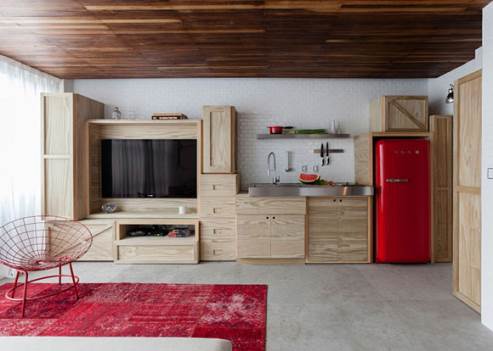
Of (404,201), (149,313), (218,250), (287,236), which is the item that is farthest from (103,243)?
(404,201)

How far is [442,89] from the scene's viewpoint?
15.8 feet

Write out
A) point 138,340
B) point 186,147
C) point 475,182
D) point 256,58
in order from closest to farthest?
point 138,340
point 475,182
point 256,58
point 186,147

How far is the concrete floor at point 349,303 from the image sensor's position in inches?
97.7

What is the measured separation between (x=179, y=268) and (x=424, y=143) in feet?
10.8

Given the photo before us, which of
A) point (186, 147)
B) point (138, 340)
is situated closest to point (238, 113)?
point (186, 147)

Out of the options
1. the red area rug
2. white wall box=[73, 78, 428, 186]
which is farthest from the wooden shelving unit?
the red area rug

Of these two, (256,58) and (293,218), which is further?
(293,218)

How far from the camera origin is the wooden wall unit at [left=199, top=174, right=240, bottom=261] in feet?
14.9

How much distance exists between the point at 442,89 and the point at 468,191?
91.1 inches

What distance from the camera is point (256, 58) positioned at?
13.5ft

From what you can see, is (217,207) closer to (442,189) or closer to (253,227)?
(253,227)

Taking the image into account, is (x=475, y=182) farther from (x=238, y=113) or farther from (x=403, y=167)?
(x=238, y=113)

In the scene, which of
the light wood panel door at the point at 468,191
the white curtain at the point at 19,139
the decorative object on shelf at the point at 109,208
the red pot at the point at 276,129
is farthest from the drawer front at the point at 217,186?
the light wood panel door at the point at 468,191

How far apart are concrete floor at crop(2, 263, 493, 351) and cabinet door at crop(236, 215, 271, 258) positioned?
0.18 m
